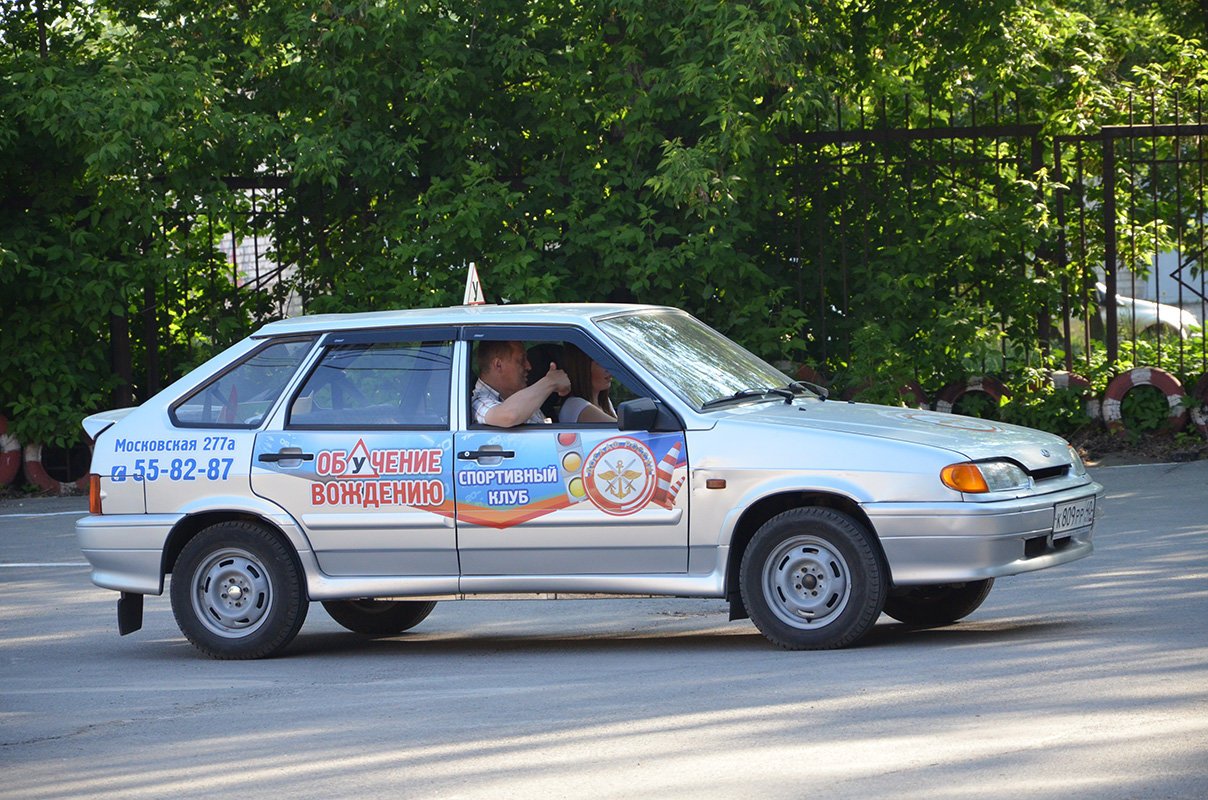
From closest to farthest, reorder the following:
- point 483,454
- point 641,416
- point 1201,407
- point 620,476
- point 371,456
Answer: point 641,416 → point 620,476 → point 483,454 → point 371,456 → point 1201,407

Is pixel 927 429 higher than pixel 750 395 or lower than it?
lower

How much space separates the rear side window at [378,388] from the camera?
27.7 feet

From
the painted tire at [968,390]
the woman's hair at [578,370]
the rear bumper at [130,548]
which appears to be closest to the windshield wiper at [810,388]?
the woman's hair at [578,370]

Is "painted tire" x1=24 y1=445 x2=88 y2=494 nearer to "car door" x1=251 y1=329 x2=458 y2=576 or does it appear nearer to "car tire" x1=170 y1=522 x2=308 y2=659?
"car tire" x1=170 y1=522 x2=308 y2=659

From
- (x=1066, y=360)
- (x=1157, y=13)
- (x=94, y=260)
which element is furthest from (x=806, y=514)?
(x=1157, y=13)

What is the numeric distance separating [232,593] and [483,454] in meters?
1.48

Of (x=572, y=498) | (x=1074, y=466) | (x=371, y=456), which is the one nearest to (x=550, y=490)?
(x=572, y=498)

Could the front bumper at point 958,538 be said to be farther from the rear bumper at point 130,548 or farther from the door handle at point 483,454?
the rear bumper at point 130,548

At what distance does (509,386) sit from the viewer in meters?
8.53

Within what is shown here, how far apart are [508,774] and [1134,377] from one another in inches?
452

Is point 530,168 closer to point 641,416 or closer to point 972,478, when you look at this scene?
point 641,416

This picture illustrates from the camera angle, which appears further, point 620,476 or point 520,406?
point 520,406

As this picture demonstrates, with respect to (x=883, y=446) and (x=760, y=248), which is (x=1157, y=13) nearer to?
(x=760, y=248)

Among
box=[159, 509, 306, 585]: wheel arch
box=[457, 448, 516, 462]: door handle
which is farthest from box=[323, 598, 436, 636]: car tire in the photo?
box=[457, 448, 516, 462]: door handle
